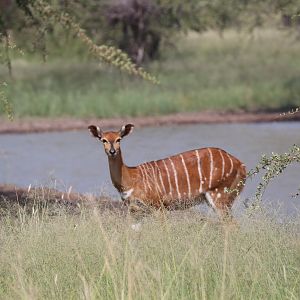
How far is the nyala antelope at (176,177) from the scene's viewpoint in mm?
12375

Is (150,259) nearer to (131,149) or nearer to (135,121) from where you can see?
(131,149)

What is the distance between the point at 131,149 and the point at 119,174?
436 inches

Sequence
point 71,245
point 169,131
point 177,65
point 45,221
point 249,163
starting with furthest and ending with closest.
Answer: point 177,65 < point 169,131 < point 249,163 < point 45,221 < point 71,245

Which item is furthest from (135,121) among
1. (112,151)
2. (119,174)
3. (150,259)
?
(150,259)

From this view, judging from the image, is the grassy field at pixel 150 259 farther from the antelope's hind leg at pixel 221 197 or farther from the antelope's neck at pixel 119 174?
the antelope's hind leg at pixel 221 197

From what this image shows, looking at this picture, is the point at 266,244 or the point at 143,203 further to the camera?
the point at 143,203

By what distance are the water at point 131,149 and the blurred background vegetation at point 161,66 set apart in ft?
6.70

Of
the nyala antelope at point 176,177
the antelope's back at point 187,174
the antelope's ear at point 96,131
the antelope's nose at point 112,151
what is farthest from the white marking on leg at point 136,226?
the antelope's ear at point 96,131

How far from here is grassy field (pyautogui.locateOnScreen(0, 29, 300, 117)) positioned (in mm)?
30000

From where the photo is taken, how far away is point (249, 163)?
809 inches

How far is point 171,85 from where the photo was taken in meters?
32.2

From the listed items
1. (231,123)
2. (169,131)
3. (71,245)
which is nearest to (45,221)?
(71,245)

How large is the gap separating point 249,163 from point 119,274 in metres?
12.7

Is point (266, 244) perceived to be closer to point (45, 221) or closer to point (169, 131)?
point (45, 221)
